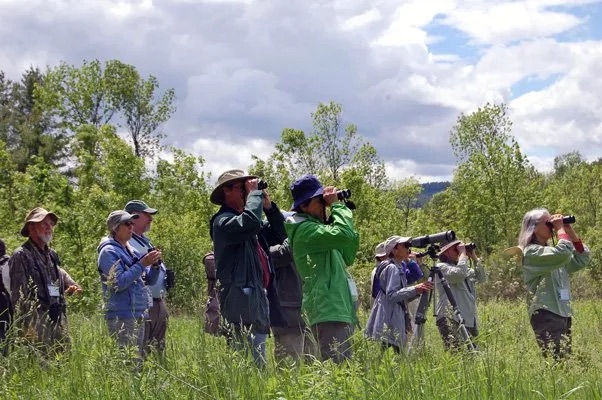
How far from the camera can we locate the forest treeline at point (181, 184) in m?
15.7

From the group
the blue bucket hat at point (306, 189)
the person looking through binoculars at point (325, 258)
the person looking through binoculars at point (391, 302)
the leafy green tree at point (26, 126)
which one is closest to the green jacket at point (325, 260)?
the person looking through binoculars at point (325, 258)

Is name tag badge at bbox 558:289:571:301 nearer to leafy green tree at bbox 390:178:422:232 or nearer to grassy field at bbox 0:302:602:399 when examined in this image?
grassy field at bbox 0:302:602:399

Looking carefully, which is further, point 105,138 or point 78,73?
point 78,73

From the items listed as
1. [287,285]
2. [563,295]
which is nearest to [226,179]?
[287,285]

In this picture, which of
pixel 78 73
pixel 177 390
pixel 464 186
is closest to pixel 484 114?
pixel 464 186

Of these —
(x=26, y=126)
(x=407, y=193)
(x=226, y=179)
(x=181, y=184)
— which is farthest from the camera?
(x=407, y=193)

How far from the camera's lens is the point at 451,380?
354 centimetres

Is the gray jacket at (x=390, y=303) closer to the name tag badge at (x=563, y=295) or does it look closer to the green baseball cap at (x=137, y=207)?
the name tag badge at (x=563, y=295)

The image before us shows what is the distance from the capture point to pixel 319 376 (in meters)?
3.49

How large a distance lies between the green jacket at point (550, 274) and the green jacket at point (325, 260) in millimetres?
1890

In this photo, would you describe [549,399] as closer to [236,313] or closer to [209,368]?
[209,368]

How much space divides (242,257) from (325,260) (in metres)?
0.58

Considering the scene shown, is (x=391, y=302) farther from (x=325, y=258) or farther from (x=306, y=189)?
(x=306, y=189)

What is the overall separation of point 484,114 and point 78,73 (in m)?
25.2
